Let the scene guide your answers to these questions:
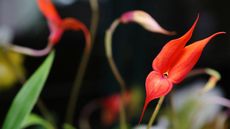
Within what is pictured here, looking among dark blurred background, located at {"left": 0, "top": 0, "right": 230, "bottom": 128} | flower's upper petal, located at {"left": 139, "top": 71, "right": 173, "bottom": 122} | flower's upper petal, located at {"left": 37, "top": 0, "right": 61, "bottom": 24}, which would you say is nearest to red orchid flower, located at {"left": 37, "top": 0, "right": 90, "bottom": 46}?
flower's upper petal, located at {"left": 37, "top": 0, "right": 61, "bottom": 24}

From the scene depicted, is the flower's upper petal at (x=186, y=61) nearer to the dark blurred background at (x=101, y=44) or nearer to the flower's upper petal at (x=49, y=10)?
the flower's upper petal at (x=49, y=10)

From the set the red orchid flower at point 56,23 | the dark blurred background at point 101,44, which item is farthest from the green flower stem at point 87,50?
the dark blurred background at point 101,44

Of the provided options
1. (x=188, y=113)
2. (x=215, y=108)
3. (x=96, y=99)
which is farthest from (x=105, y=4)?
(x=188, y=113)

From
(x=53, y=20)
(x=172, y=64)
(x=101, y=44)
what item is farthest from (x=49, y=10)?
(x=101, y=44)

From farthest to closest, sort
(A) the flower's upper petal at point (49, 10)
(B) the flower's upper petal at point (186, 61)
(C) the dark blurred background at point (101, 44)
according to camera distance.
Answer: (C) the dark blurred background at point (101, 44)
(A) the flower's upper petal at point (49, 10)
(B) the flower's upper petal at point (186, 61)

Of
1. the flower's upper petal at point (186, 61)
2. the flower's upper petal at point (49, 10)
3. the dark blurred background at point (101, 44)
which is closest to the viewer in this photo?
the flower's upper petal at point (186, 61)

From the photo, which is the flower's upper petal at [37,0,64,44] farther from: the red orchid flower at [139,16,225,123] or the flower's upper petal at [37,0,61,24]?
the red orchid flower at [139,16,225,123]

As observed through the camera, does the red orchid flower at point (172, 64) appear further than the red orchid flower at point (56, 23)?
No

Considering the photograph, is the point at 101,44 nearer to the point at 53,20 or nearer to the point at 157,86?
the point at 53,20
